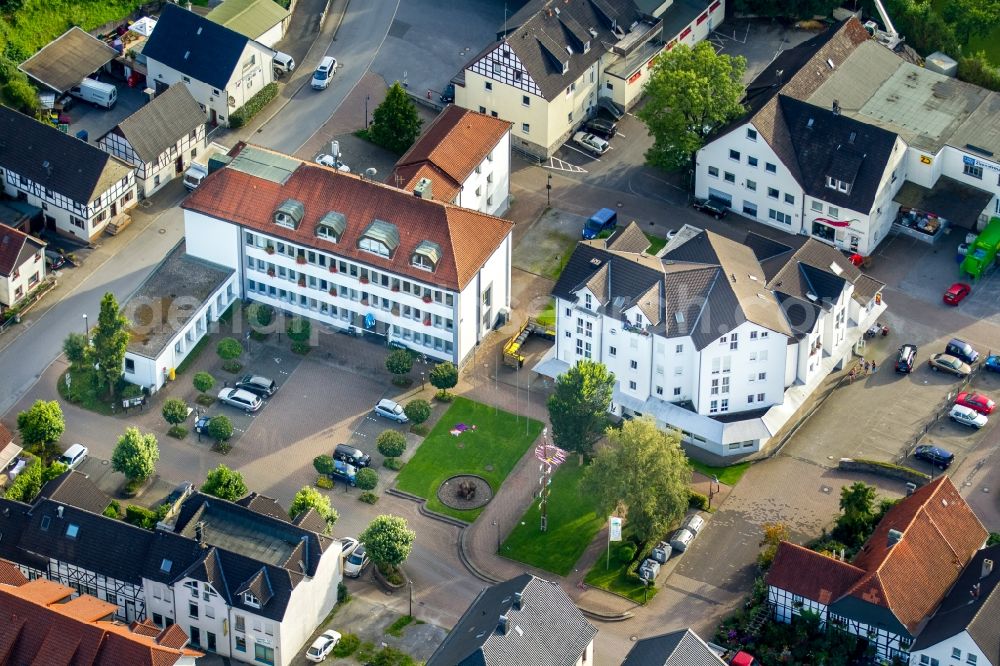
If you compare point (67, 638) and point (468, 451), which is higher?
point (67, 638)

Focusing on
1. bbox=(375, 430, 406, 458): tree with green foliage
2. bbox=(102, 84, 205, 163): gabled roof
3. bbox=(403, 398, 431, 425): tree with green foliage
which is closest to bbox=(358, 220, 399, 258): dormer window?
bbox=(403, 398, 431, 425): tree with green foliage

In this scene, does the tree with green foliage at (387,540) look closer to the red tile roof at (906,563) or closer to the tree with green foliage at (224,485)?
the tree with green foliage at (224,485)

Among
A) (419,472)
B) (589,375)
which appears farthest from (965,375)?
(419,472)

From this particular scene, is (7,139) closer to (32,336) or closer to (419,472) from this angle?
(32,336)

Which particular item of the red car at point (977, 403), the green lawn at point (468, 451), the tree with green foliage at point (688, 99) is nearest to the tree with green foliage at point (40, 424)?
the green lawn at point (468, 451)

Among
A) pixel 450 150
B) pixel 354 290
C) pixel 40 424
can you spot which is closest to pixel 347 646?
pixel 40 424

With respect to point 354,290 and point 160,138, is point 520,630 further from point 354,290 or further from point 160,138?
point 160,138

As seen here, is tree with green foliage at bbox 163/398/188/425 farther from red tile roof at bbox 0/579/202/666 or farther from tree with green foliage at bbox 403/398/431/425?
red tile roof at bbox 0/579/202/666
